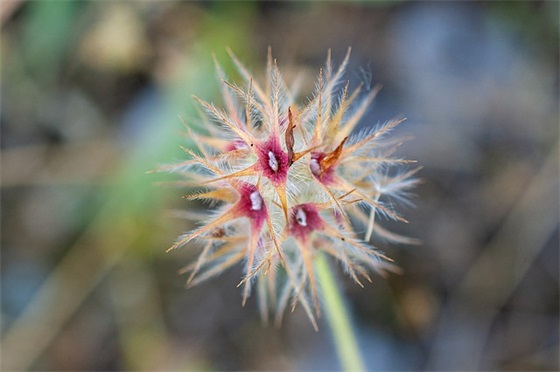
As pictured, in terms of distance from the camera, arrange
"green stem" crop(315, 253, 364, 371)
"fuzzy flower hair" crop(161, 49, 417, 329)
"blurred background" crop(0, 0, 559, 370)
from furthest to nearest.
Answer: "blurred background" crop(0, 0, 559, 370)
"green stem" crop(315, 253, 364, 371)
"fuzzy flower hair" crop(161, 49, 417, 329)

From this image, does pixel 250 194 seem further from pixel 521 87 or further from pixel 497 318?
pixel 521 87

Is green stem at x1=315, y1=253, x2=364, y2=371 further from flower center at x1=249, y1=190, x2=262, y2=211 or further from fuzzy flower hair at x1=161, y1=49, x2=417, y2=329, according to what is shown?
flower center at x1=249, y1=190, x2=262, y2=211

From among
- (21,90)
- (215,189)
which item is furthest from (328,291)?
(21,90)

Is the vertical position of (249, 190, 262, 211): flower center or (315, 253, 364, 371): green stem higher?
(249, 190, 262, 211): flower center

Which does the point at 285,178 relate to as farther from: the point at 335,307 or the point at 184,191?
the point at 184,191

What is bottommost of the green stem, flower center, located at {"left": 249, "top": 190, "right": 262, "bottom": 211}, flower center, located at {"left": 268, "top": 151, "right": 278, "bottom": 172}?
the green stem

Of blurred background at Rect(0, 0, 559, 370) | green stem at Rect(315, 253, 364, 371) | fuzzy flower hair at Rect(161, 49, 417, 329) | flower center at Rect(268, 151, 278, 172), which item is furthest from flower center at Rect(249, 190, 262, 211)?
blurred background at Rect(0, 0, 559, 370)

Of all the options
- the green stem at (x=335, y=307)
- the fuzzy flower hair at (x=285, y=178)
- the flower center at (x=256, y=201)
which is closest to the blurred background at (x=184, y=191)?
the green stem at (x=335, y=307)

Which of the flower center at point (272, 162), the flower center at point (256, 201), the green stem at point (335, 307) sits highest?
the flower center at point (272, 162)

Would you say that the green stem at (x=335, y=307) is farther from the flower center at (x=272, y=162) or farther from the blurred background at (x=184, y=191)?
the blurred background at (x=184, y=191)
